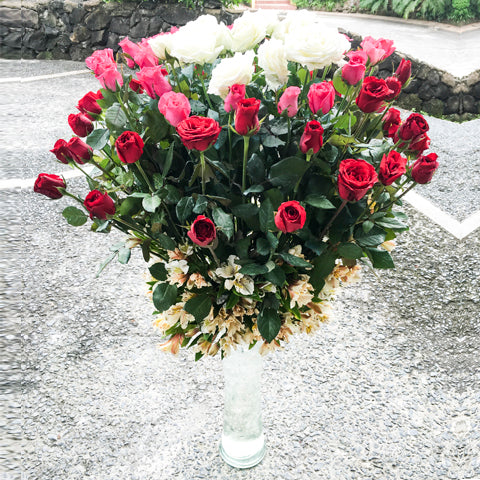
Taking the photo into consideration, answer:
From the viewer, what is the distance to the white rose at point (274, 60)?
1.10 meters

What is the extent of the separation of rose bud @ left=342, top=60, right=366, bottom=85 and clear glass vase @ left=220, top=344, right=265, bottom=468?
921mm

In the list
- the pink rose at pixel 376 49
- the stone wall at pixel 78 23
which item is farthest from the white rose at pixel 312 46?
the stone wall at pixel 78 23

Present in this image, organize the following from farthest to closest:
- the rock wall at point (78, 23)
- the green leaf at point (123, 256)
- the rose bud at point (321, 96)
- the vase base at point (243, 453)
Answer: the rock wall at point (78, 23) < the vase base at point (243, 453) < the green leaf at point (123, 256) < the rose bud at point (321, 96)

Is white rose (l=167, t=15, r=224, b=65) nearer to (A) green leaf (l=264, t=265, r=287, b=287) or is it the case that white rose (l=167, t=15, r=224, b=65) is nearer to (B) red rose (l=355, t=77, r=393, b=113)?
(B) red rose (l=355, t=77, r=393, b=113)

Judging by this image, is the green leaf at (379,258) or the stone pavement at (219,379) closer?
the green leaf at (379,258)

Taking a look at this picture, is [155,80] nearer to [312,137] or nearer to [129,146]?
[129,146]

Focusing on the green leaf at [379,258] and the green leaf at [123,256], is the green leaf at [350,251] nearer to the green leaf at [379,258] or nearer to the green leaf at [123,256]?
the green leaf at [379,258]

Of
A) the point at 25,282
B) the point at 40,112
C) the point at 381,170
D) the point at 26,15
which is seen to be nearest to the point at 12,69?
the point at 26,15

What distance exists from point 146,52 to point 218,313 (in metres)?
0.73

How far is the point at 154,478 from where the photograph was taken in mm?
1945

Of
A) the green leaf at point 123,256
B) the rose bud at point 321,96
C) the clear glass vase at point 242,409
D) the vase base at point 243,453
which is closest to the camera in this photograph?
the rose bud at point 321,96

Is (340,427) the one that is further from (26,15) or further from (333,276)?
(26,15)

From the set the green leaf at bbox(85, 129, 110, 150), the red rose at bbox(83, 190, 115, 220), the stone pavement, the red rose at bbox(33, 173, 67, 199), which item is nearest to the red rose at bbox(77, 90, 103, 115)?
the green leaf at bbox(85, 129, 110, 150)

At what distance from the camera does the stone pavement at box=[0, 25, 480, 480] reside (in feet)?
6.69
